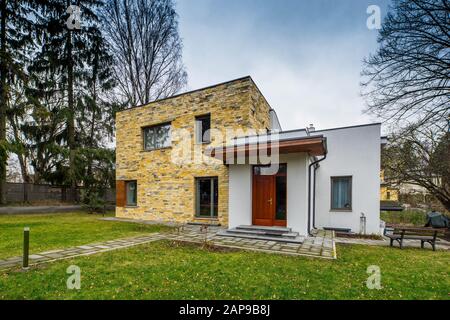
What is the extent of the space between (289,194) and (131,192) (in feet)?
33.2

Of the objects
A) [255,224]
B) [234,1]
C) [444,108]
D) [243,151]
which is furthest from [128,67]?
[444,108]

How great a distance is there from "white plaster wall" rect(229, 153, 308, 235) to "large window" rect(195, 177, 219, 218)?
2.02 metres

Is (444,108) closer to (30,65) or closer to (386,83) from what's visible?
(386,83)

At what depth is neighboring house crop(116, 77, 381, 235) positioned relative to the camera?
8352 mm

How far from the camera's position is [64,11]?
18250 millimetres

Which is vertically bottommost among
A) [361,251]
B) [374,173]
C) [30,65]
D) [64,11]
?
[361,251]

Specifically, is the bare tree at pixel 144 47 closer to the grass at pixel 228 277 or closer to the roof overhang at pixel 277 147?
the roof overhang at pixel 277 147

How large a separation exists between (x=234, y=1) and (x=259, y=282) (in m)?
12.1

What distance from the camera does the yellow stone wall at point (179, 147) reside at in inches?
423

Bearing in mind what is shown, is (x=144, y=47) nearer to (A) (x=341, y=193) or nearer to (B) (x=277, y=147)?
(B) (x=277, y=147)

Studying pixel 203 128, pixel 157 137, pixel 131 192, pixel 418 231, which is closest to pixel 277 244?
pixel 418 231

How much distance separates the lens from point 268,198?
28.5 ft

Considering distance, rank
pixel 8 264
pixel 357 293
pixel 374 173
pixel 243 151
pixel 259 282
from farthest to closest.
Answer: pixel 374 173 < pixel 243 151 < pixel 8 264 < pixel 259 282 < pixel 357 293

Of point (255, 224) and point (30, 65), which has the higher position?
point (30, 65)
